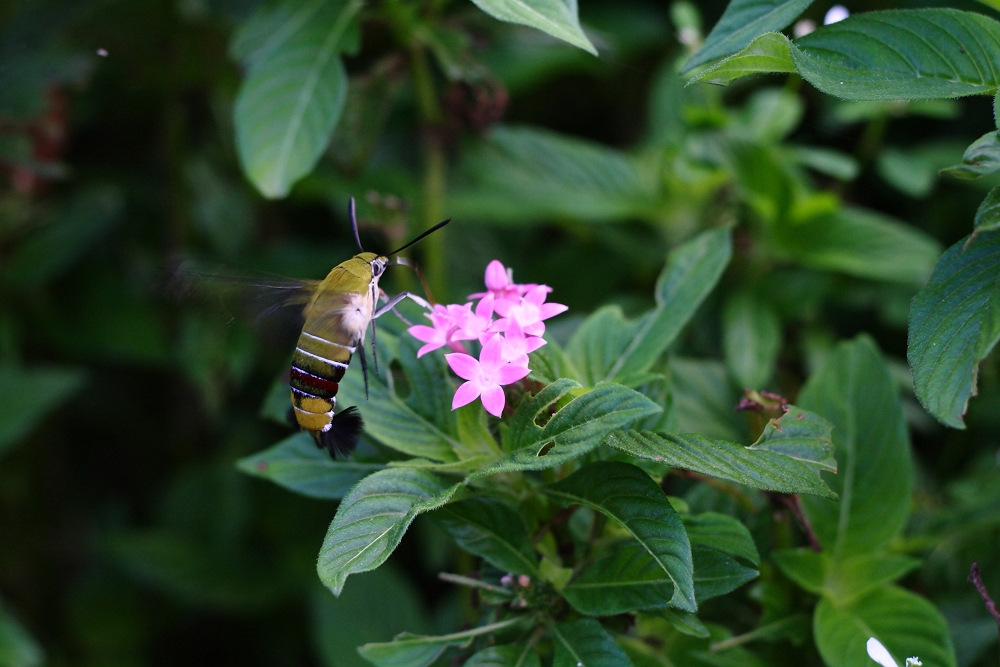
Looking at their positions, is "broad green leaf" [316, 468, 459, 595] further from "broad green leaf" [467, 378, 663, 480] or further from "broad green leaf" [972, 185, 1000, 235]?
"broad green leaf" [972, 185, 1000, 235]

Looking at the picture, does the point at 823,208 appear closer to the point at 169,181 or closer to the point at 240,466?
the point at 240,466

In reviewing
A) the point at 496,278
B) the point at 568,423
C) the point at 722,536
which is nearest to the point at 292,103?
the point at 496,278

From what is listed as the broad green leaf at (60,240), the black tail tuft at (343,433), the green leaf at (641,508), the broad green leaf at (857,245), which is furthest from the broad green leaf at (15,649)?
the broad green leaf at (857,245)

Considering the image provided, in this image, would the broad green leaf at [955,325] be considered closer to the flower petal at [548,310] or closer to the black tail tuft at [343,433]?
the flower petal at [548,310]

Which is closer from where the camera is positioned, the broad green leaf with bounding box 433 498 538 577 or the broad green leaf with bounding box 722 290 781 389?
the broad green leaf with bounding box 433 498 538 577

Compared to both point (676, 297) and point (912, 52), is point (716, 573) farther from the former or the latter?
point (912, 52)

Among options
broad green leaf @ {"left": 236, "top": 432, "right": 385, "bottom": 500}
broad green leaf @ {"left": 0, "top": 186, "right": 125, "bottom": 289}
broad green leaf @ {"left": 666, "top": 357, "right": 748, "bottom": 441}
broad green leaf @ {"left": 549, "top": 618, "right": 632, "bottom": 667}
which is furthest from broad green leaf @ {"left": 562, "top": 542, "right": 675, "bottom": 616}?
broad green leaf @ {"left": 0, "top": 186, "right": 125, "bottom": 289}

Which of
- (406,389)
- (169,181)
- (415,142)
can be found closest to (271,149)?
(406,389)
